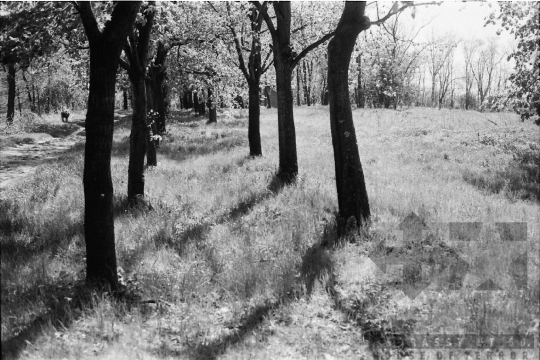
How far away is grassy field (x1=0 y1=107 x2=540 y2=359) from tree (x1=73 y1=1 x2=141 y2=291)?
43 centimetres

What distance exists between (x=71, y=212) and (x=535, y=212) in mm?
9598

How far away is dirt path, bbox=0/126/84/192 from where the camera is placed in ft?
48.0

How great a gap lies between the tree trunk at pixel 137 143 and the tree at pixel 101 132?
174 inches

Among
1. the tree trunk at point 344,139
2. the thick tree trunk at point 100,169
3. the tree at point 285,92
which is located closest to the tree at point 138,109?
the tree at point 285,92

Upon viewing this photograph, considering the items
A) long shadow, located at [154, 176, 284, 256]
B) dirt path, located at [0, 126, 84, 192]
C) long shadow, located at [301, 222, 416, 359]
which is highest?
dirt path, located at [0, 126, 84, 192]

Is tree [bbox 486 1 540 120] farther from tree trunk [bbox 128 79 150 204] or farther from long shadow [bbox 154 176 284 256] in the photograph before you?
tree trunk [bbox 128 79 150 204]

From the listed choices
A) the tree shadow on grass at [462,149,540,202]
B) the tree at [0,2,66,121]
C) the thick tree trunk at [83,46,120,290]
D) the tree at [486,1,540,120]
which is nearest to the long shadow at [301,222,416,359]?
the thick tree trunk at [83,46,120,290]

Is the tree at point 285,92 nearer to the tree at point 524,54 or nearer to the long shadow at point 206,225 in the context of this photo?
the long shadow at point 206,225

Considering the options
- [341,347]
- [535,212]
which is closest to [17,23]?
[341,347]

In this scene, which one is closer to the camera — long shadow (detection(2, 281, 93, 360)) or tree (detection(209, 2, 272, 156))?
long shadow (detection(2, 281, 93, 360))

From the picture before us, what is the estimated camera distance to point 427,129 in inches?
886

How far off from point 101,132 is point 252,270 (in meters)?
2.84

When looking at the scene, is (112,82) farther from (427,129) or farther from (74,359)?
(427,129)

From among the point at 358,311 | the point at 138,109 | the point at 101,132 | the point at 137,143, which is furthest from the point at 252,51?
the point at 358,311
